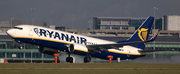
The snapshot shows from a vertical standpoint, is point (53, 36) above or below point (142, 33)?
below

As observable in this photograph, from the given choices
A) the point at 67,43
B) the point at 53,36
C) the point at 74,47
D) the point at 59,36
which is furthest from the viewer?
the point at 67,43

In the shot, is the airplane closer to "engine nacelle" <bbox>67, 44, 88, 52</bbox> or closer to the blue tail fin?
"engine nacelle" <bbox>67, 44, 88, 52</bbox>

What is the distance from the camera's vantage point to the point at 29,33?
51.1 m

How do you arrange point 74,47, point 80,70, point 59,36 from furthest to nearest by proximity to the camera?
point 59,36 < point 74,47 < point 80,70

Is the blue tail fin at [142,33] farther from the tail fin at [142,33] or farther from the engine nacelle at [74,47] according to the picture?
the engine nacelle at [74,47]

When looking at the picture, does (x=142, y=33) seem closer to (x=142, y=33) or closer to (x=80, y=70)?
(x=142, y=33)

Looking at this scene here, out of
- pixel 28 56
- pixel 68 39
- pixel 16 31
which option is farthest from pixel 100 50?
pixel 28 56

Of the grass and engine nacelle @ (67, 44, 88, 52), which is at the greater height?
engine nacelle @ (67, 44, 88, 52)

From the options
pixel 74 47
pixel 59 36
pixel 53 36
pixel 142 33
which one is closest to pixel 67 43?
pixel 74 47

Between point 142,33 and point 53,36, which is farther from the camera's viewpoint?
point 142,33

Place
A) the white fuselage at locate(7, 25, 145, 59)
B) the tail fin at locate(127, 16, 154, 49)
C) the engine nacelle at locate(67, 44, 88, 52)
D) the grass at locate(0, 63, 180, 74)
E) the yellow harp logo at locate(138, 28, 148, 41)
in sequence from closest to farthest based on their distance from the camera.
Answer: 1. the grass at locate(0, 63, 180, 74)
2. the white fuselage at locate(7, 25, 145, 59)
3. the engine nacelle at locate(67, 44, 88, 52)
4. the tail fin at locate(127, 16, 154, 49)
5. the yellow harp logo at locate(138, 28, 148, 41)

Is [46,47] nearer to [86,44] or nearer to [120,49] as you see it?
[86,44]

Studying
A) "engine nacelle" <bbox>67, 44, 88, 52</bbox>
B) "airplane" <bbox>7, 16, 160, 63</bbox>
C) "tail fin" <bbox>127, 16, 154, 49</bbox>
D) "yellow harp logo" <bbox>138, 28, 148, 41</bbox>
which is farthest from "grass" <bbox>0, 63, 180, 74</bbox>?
"yellow harp logo" <bbox>138, 28, 148, 41</bbox>

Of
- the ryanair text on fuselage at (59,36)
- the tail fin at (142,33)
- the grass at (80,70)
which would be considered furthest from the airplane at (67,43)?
the grass at (80,70)
